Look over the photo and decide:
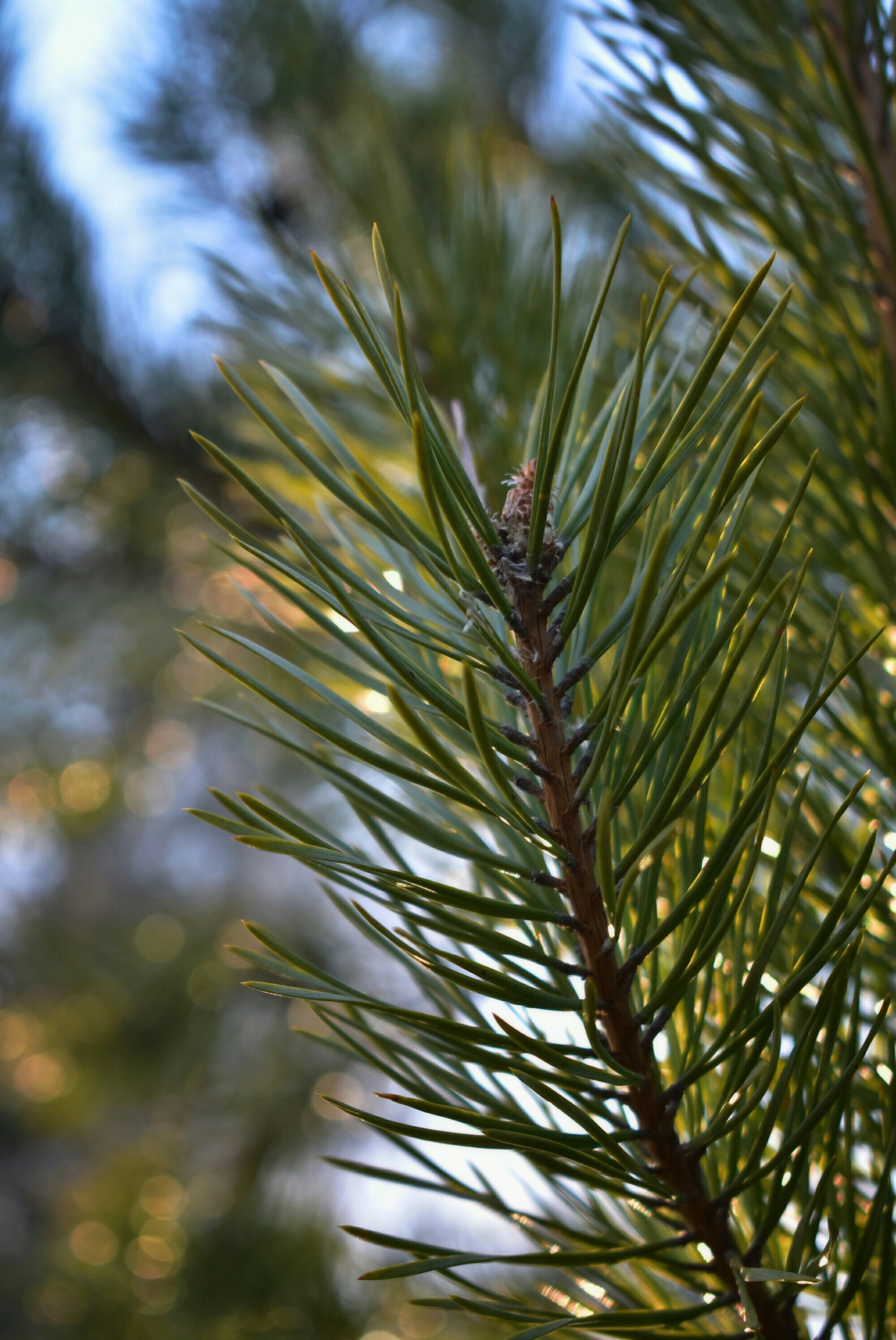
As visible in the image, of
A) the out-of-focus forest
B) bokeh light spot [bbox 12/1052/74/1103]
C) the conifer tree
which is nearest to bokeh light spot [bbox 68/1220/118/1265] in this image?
the out-of-focus forest

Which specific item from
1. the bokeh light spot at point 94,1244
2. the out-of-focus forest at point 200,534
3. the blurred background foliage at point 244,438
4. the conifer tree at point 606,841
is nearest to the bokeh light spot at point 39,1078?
the blurred background foliage at point 244,438

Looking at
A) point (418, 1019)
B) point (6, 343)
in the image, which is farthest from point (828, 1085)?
point (6, 343)

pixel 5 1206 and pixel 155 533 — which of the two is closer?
pixel 155 533

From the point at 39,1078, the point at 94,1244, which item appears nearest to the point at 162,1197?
the point at 94,1244

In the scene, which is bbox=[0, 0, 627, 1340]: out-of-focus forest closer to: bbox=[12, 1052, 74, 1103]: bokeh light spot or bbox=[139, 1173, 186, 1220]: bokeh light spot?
bbox=[139, 1173, 186, 1220]: bokeh light spot

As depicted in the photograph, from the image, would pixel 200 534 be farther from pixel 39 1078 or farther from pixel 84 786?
pixel 39 1078

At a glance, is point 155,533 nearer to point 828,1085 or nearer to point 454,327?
point 454,327
